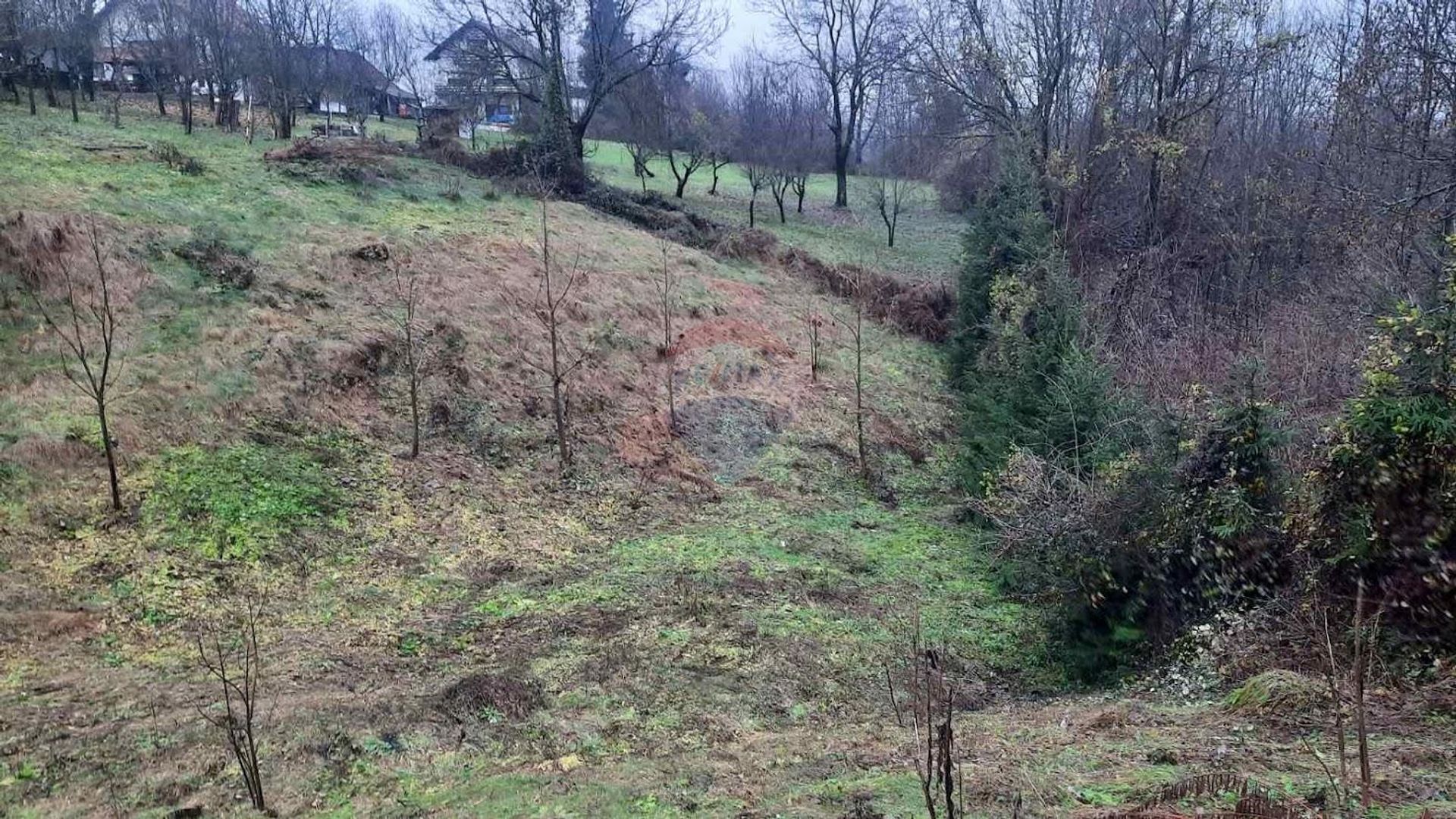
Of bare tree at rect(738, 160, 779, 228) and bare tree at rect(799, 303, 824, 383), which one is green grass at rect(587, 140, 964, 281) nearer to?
bare tree at rect(738, 160, 779, 228)

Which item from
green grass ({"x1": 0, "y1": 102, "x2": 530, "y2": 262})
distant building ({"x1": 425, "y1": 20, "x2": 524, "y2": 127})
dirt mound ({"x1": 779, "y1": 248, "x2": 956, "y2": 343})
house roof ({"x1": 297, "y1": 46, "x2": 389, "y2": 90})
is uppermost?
house roof ({"x1": 297, "y1": 46, "x2": 389, "y2": 90})

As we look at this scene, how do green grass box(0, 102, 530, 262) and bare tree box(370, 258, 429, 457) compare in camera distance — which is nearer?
bare tree box(370, 258, 429, 457)

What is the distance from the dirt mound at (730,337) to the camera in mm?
19812

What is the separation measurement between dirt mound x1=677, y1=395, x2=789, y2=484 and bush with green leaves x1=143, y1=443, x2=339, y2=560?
22.1 ft

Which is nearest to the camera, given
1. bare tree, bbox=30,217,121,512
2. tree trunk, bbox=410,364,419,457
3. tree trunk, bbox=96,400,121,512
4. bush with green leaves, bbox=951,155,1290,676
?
bush with green leaves, bbox=951,155,1290,676

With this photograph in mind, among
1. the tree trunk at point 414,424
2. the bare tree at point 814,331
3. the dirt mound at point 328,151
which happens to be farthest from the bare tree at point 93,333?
the bare tree at point 814,331

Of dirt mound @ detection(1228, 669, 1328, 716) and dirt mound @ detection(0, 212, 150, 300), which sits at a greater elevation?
dirt mound @ detection(0, 212, 150, 300)

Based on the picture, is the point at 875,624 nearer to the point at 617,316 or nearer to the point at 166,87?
the point at 617,316

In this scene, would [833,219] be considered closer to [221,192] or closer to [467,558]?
[221,192]

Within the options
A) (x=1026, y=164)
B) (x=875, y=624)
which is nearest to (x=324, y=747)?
(x=875, y=624)

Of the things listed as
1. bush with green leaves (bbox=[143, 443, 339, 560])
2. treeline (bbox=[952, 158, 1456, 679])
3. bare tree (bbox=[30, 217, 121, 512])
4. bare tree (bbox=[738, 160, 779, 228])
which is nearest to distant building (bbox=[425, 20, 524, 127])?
bare tree (bbox=[738, 160, 779, 228])

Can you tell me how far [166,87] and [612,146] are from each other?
69.2 feet

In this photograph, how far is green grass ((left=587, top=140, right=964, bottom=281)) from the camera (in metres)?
30.1

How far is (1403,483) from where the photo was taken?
287 inches
